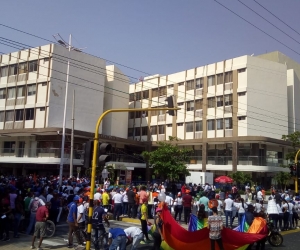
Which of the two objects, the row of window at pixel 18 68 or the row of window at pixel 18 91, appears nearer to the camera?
the row of window at pixel 18 68

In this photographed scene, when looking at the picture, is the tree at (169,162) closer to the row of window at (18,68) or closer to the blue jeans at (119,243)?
the row of window at (18,68)

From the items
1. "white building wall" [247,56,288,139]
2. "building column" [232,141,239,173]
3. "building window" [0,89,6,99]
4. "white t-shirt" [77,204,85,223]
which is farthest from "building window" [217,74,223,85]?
"white t-shirt" [77,204,85,223]

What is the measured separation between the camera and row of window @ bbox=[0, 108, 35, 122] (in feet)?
139

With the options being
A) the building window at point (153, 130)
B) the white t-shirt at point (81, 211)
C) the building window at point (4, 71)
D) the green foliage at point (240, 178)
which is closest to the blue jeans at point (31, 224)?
the white t-shirt at point (81, 211)

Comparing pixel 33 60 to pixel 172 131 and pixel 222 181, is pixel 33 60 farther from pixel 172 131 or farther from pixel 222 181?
pixel 222 181

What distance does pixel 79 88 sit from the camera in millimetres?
43781

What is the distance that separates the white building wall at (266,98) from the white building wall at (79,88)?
59.6 feet

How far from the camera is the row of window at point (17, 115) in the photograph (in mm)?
42500

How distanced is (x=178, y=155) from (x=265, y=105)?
12579 mm

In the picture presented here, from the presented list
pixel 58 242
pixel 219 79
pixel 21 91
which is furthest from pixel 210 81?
pixel 58 242

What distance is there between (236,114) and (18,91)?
2582 centimetres

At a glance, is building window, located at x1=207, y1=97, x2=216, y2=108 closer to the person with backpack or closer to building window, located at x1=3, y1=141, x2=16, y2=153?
building window, located at x1=3, y1=141, x2=16, y2=153

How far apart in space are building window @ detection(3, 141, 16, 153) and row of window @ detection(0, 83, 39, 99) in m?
5.51

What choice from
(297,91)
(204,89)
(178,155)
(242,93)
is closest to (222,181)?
(178,155)
